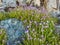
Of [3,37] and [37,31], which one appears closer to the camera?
[3,37]

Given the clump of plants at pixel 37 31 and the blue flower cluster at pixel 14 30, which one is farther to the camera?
the blue flower cluster at pixel 14 30

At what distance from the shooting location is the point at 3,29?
14.4 feet

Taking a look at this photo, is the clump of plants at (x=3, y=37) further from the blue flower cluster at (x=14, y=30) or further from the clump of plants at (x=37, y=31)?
the clump of plants at (x=37, y=31)

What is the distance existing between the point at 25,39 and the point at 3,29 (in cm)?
53

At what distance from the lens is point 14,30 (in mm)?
4527

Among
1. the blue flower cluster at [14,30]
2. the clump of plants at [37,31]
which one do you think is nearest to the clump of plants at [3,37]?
the blue flower cluster at [14,30]

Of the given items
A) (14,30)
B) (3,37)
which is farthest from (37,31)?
(3,37)

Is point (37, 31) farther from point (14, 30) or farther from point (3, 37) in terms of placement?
point (3, 37)

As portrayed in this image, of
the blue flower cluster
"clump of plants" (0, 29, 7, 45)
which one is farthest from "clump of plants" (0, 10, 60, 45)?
"clump of plants" (0, 29, 7, 45)

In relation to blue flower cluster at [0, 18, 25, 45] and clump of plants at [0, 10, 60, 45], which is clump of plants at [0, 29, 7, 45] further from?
clump of plants at [0, 10, 60, 45]

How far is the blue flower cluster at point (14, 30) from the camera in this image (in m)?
4.20

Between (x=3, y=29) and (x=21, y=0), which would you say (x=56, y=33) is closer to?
(x=3, y=29)

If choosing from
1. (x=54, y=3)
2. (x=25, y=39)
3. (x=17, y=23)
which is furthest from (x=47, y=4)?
(x=25, y=39)

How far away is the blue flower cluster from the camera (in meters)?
4.20
